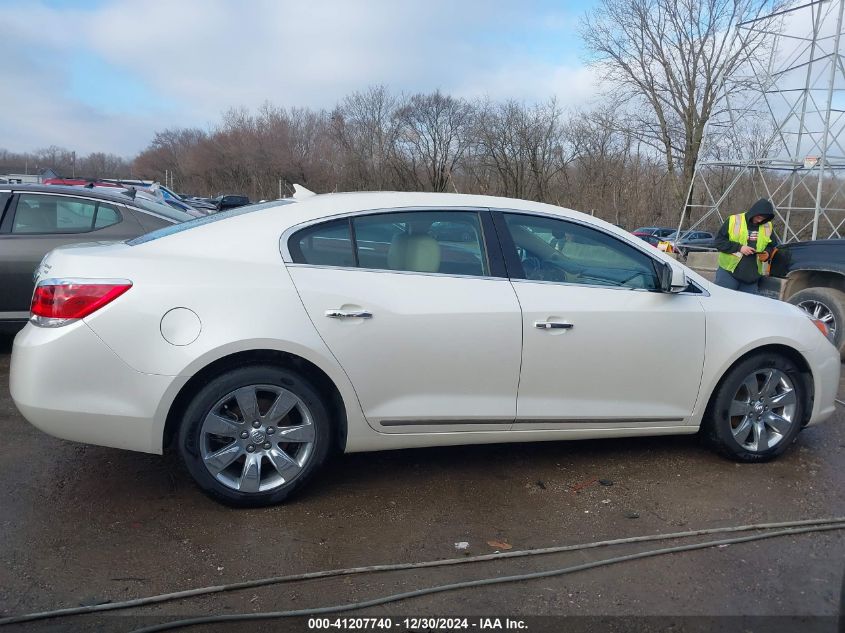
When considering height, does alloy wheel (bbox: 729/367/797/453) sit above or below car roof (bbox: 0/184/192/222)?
below

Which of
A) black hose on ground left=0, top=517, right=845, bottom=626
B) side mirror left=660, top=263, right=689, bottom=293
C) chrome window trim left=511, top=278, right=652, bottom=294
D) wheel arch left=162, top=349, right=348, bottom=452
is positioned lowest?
black hose on ground left=0, top=517, right=845, bottom=626

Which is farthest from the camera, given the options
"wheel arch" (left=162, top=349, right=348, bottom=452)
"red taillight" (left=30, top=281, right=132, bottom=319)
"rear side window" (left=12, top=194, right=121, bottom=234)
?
"rear side window" (left=12, top=194, right=121, bottom=234)

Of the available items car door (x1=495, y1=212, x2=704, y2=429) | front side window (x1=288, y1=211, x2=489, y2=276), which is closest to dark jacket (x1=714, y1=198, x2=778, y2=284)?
car door (x1=495, y1=212, x2=704, y2=429)

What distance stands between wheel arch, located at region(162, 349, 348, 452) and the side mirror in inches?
77.0

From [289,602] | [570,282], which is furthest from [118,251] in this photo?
[570,282]

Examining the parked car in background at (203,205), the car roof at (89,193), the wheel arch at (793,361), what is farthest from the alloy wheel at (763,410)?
the parked car in background at (203,205)

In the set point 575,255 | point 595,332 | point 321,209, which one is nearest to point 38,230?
point 321,209

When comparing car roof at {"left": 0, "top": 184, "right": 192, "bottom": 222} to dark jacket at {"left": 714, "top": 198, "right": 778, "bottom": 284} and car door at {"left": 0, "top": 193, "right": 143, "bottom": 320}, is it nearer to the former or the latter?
car door at {"left": 0, "top": 193, "right": 143, "bottom": 320}

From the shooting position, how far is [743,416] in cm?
436

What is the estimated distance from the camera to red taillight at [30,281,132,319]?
334cm

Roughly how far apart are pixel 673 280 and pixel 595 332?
0.57m

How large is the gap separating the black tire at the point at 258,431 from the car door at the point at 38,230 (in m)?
3.50

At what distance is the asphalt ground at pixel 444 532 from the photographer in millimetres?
2842

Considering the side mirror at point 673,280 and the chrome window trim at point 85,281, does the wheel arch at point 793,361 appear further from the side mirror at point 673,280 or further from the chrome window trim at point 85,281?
the chrome window trim at point 85,281
